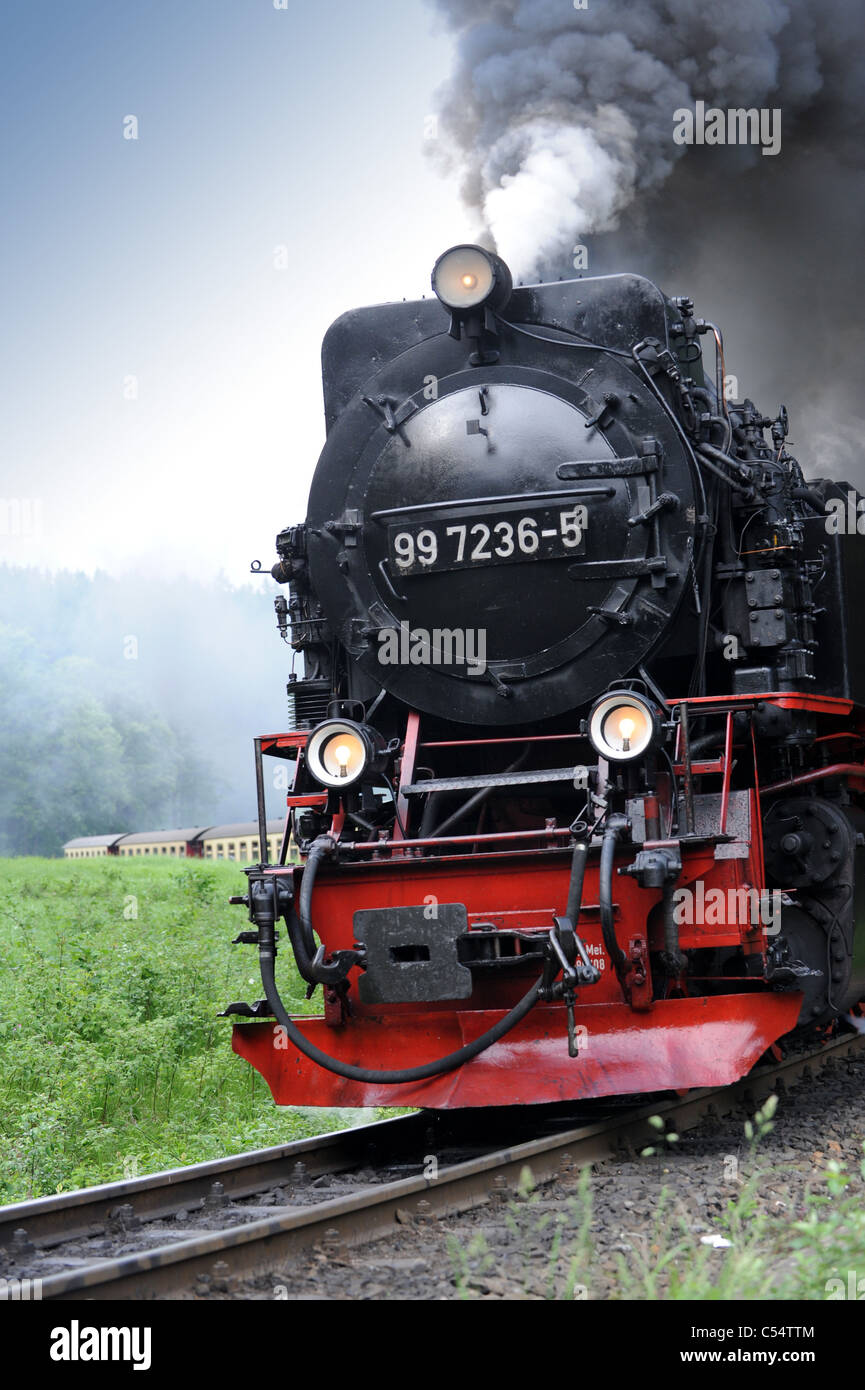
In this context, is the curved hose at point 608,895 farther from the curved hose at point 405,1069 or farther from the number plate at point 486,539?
the number plate at point 486,539

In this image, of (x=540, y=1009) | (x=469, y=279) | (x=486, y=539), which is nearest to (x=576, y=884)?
(x=540, y=1009)

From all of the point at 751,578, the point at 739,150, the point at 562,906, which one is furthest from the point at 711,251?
the point at 562,906

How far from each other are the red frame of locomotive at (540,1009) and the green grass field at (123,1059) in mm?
994

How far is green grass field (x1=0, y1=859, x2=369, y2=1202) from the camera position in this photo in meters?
6.17

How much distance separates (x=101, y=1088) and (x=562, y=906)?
9.92 ft

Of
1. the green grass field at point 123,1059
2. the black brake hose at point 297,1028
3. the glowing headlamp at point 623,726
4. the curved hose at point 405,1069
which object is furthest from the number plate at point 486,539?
the green grass field at point 123,1059

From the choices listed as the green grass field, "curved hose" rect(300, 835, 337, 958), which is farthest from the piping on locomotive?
the green grass field

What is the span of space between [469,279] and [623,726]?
2162 millimetres

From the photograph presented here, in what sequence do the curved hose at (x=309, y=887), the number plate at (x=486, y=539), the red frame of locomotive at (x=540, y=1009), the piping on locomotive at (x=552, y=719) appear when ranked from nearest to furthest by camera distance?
the red frame of locomotive at (x=540, y=1009), the piping on locomotive at (x=552, y=719), the curved hose at (x=309, y=887), the number plate at (x=486, y=539)

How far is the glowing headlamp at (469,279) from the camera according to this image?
6.18 m

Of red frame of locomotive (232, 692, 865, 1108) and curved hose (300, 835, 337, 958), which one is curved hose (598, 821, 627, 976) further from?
curved hose (300, 835, 337, 958)

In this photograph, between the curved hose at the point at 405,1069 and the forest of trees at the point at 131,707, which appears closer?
the curved hose at the point at 405,1069
